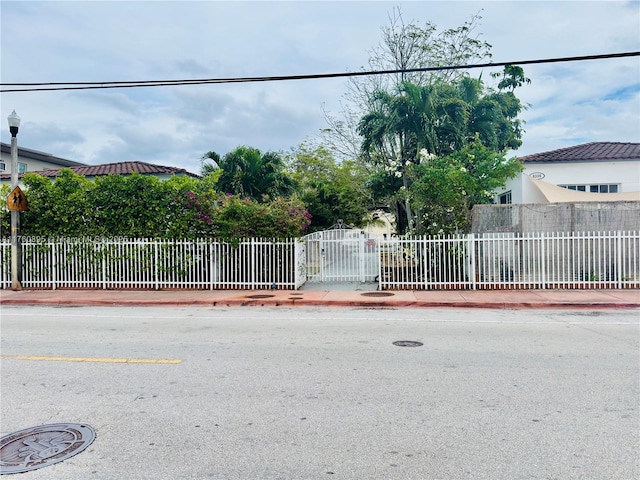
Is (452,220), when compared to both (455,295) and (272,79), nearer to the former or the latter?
(455,295)

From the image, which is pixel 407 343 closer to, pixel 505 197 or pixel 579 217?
pixel 579 217

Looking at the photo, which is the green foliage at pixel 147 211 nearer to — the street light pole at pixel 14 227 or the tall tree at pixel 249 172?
the street light pole at pixel 14 227

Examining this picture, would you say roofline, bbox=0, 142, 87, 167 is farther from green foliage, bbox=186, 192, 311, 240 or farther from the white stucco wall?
the white stucco wall

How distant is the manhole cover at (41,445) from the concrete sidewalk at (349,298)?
8.20 metres

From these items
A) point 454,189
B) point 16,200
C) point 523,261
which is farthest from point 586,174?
point 16,200

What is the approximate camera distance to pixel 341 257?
51.3ft

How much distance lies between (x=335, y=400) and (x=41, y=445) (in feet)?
8.43

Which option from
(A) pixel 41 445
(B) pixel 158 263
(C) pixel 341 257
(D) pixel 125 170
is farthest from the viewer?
(D) pixel 125 170

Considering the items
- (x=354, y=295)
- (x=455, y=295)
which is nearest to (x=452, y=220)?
(x=455, y=295)

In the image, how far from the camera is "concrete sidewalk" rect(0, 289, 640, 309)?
11719mm

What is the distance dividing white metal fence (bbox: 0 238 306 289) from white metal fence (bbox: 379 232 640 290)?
3.23 m

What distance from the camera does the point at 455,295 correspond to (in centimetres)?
1308

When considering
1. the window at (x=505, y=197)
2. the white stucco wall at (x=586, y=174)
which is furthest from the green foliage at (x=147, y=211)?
the white stucco wall at (x=586, y=174)

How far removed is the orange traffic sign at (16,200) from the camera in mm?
14836
